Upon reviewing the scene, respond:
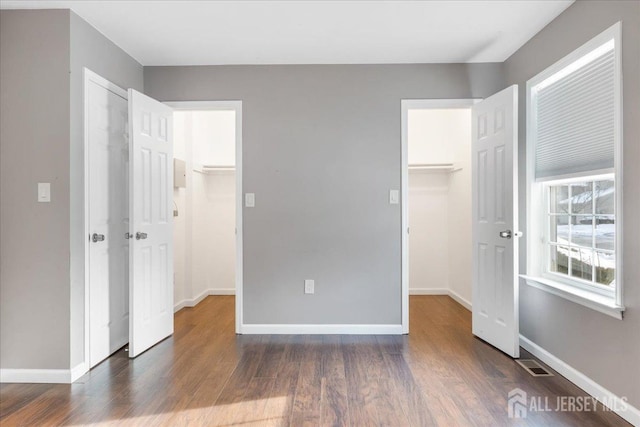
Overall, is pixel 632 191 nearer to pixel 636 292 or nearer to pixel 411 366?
pixel 636 292

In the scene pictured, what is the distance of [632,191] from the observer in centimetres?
182

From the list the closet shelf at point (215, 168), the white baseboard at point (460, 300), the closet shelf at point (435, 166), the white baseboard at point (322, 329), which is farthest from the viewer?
the closet shelf at point (215, 168)

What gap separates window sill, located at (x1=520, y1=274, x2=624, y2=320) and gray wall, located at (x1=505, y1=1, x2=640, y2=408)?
0.04 meters

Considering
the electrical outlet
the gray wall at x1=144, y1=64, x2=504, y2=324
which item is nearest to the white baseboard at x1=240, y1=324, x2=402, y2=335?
the gray wall at x1=144, y1=64, x2=504, y2=324

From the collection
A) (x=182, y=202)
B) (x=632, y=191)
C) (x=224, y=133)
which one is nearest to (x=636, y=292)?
(x=632, y=191)

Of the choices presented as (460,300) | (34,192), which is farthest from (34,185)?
(460,300)

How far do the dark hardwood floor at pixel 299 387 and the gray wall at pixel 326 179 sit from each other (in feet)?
1.24

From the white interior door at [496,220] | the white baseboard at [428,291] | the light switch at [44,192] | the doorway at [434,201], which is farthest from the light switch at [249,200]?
the white baseboard at [428,291]

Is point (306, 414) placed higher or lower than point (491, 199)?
lower

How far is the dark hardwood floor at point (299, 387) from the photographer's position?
1.86 metres

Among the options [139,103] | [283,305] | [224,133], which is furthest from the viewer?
[224,133]

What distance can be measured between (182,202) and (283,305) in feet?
5.85

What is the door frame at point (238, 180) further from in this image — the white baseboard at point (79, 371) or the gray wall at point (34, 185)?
the white baseboard at point (79, 371)

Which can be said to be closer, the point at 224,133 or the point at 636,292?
the point at 636,292
